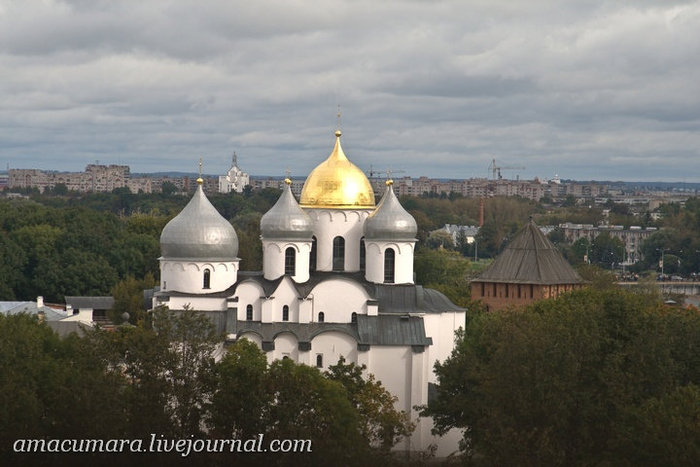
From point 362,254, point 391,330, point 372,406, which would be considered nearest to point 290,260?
point 362,254

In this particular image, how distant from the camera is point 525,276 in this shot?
60594 mm

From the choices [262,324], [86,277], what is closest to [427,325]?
[262,324]

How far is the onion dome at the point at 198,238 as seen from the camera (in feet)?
156

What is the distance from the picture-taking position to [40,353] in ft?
128

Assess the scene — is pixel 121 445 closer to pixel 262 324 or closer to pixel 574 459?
pixel 574 459

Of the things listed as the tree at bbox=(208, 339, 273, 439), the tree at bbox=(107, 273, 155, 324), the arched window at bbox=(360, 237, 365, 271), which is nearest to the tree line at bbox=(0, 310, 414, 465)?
the tree at bbox=(208, 339, 273, 439)

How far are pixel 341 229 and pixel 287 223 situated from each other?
6.94 feet

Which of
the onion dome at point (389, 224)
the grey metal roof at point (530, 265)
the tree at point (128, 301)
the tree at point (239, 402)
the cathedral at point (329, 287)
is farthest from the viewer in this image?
the tree at point (128, 301)

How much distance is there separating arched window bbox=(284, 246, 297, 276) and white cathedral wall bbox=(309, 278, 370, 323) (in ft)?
4.61

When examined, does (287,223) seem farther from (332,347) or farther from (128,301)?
(128,301)

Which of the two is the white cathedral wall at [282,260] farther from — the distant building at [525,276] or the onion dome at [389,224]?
the distant building at [525,276]

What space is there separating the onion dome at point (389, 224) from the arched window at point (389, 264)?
1.48 ft

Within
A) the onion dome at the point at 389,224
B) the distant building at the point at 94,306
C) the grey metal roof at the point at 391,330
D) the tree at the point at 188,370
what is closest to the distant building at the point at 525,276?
the onion dome at the point at 389,224

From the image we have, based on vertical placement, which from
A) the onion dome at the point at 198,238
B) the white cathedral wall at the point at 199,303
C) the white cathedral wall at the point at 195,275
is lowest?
the white cathedral wall at the point at 199,303
